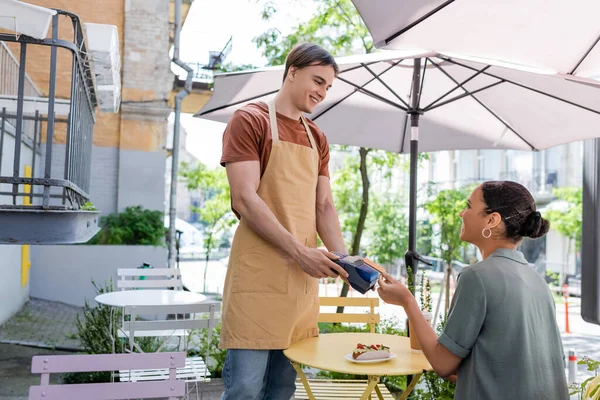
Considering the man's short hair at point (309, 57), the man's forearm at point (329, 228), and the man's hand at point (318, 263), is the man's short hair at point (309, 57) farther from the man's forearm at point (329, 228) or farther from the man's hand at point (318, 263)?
the man's hand at point (318, 263)

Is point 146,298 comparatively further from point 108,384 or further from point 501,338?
point 501,338

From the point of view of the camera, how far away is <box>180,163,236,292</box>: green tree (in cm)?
1814

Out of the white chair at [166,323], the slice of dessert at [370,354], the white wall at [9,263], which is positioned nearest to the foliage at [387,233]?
the white wall at [9,263]

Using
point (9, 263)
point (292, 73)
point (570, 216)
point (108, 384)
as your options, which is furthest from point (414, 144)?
point (570, 216)

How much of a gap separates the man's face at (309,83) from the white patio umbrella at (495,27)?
1.41 ft

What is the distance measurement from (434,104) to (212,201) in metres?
14.6

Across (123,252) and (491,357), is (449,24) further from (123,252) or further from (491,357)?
(123,252)

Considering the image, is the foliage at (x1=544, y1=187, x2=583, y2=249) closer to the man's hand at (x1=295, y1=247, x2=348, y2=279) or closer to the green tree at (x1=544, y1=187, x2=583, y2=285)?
the green tree at (x1=544, y1=187, x2=583, y2=285)

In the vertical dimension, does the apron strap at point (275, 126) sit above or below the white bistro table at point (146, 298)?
above

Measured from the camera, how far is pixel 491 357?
76.0 inches

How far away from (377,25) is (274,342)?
139 cm

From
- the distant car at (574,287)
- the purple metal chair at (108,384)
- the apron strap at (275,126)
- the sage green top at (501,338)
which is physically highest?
the apron strap at (275,126)

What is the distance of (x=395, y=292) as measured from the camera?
7.09 feet

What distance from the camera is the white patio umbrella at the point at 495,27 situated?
2.61 m
